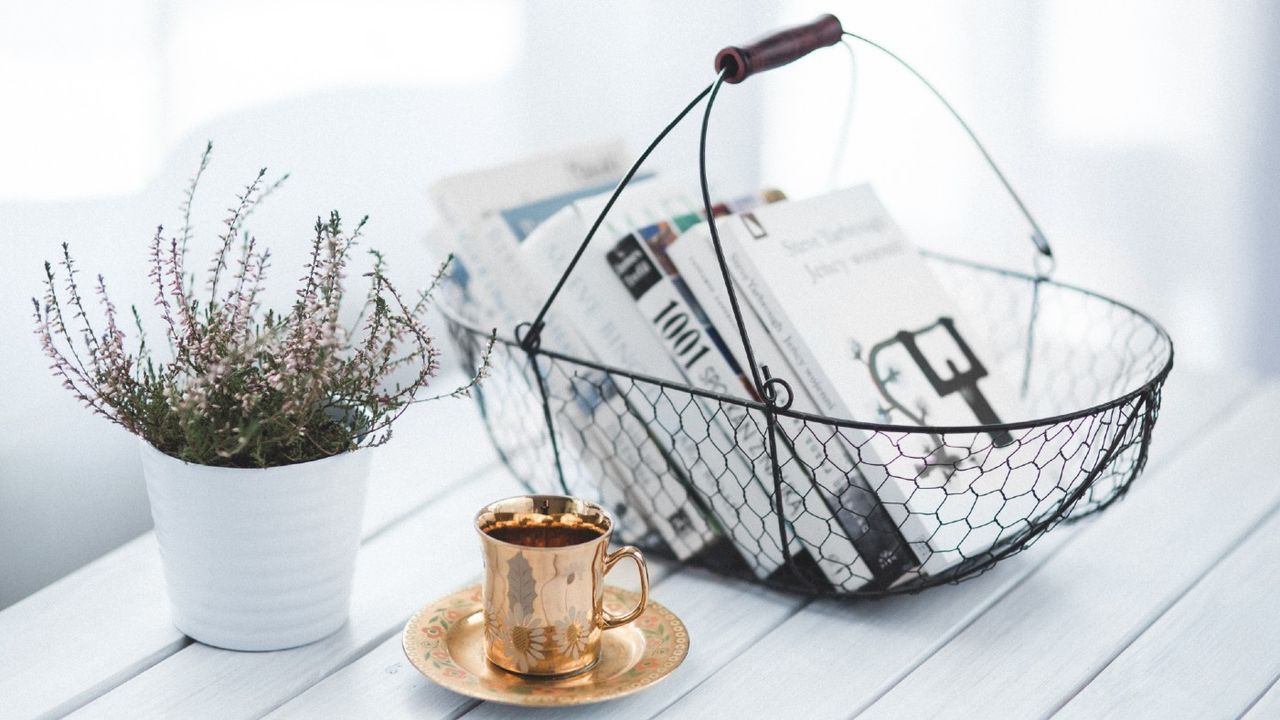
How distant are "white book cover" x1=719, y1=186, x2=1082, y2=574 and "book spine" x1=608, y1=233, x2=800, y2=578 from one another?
0.13ft

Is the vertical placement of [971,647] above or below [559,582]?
below

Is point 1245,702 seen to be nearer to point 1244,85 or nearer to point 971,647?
point 971,647

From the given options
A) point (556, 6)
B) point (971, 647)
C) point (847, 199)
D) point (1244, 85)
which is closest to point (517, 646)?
point (971, 647)

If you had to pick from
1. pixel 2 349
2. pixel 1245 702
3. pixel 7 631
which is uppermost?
pixel 2 349

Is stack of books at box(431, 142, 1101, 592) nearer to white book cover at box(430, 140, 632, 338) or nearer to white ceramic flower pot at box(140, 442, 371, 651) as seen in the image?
white book cover at box(430, 140, 632, 338)

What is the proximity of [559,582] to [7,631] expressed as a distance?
32cm

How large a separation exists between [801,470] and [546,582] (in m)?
0.17

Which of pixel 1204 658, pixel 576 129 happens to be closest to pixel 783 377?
pixel 1204 658

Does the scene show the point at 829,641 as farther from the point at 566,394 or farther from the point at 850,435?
the point at 566,394

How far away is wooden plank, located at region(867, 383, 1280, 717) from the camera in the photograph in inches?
24.7

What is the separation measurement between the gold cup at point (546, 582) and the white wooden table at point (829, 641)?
3cm

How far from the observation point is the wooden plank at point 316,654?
2.00ft

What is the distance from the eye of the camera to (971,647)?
2.18ft

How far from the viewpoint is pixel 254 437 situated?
1.94 feet
